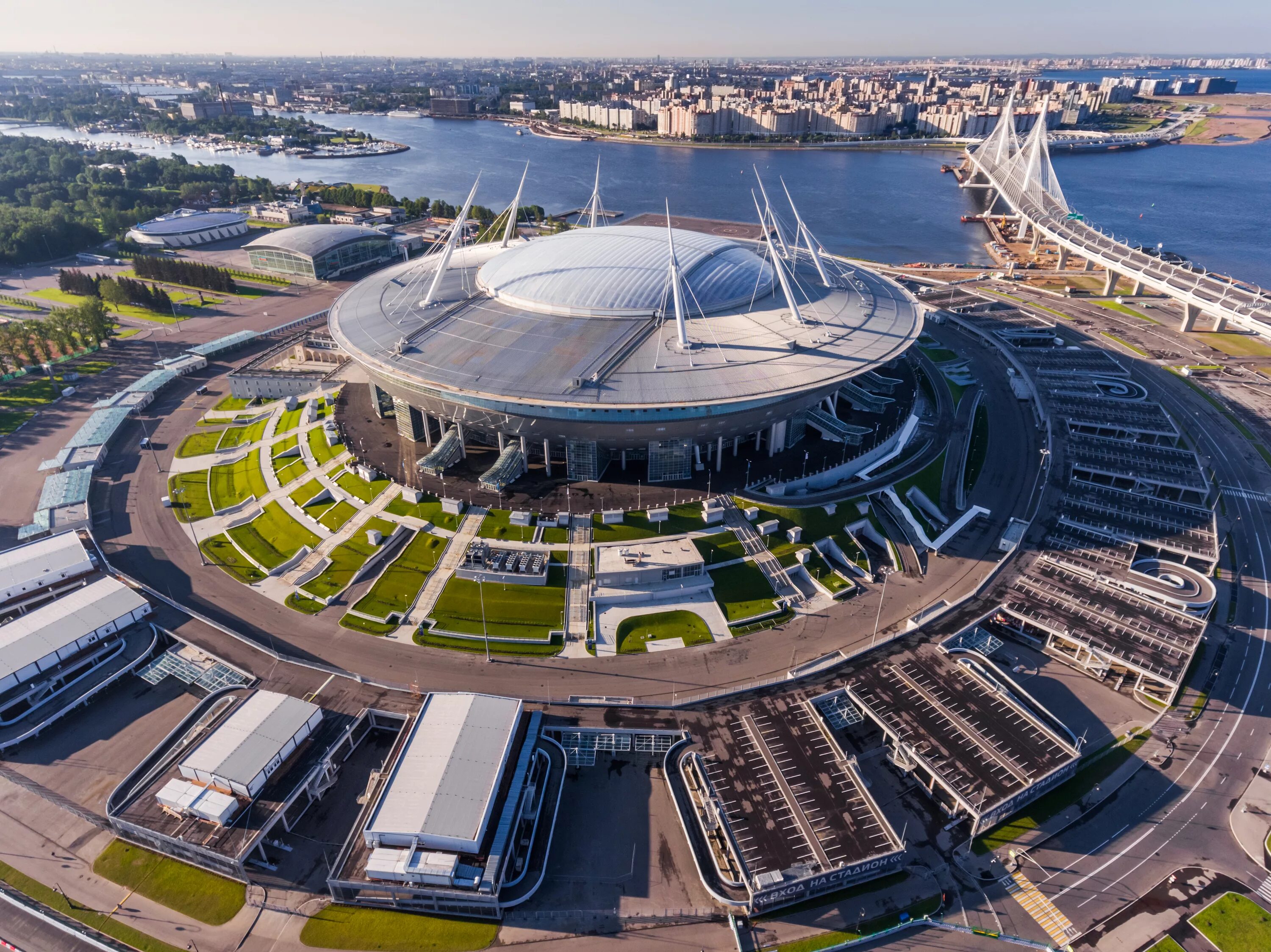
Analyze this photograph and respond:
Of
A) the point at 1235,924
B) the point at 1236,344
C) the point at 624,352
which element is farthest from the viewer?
the point at 1236,344

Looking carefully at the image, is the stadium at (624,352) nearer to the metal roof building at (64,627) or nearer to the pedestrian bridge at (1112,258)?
the metal roof building at (64,627)

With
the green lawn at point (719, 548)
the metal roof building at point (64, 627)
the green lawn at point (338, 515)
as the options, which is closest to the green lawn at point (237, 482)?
the green lawn at point (338, 515)

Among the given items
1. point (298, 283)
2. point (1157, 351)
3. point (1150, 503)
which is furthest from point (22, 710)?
point (1157, 351)

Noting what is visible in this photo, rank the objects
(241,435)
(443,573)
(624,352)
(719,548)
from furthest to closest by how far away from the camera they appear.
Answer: (241,435) → (624,352) → (719,548) → (443,573)

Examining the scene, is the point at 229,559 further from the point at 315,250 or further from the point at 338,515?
the point at 315,250

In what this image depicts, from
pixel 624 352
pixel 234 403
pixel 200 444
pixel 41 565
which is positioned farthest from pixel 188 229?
pixel 624 352

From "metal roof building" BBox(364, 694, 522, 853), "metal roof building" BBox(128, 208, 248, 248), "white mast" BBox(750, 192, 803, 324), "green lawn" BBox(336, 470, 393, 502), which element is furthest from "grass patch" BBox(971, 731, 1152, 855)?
"metal roof building" BBox(128, 208, 248, 248)
